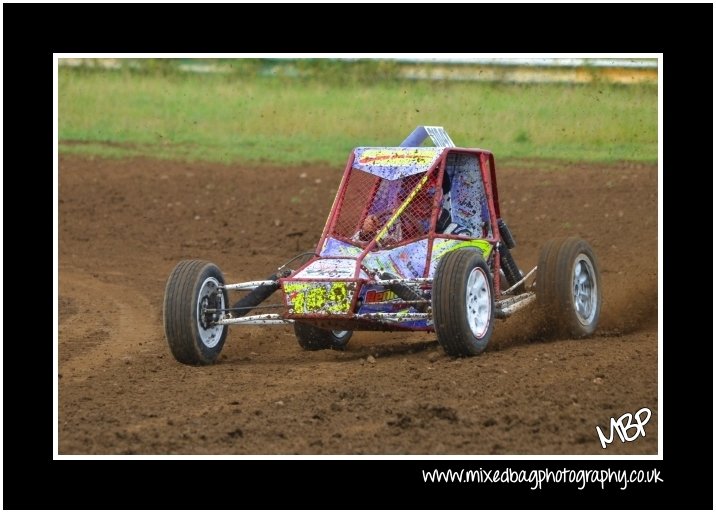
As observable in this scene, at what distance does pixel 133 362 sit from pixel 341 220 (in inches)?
90.1

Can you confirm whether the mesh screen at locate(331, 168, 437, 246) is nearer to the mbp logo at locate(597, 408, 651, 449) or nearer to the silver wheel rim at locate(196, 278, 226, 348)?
the silver wheel rim at locate(196, 278, 226, 348)

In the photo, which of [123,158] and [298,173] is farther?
[123,158]

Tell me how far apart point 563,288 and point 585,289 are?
26.3 inches

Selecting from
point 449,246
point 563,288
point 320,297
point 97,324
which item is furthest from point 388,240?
point 97,324

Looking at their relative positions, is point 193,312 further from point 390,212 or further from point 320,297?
point 390,212

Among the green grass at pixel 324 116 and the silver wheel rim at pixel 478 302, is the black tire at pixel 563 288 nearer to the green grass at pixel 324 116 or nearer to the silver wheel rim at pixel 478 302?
the silver wheel rim at pixel 478 302

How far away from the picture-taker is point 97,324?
1324 centimetres

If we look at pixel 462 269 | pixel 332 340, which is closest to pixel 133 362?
pixel 332 340

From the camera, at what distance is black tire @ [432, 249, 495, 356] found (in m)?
9.91

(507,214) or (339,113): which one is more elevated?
(339,113)

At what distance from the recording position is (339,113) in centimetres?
2292

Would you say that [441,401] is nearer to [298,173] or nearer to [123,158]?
[298,173]

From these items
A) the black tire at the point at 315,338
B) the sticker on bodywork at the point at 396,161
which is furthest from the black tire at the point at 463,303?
the black tire at the point at 315,338

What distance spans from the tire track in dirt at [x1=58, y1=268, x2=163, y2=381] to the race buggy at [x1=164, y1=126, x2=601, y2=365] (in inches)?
47.4
